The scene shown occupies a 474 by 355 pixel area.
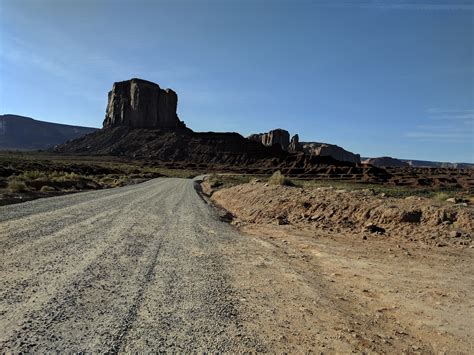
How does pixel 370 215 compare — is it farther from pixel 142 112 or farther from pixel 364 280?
pixel 142 112

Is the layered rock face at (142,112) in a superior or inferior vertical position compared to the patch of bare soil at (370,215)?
superior

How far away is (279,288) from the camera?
22.1 feet

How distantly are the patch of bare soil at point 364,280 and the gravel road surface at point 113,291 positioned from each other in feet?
2.02

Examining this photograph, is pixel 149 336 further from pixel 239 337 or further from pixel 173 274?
pixel 173 274

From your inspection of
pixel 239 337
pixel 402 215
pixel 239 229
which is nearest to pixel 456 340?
pixel 239 337

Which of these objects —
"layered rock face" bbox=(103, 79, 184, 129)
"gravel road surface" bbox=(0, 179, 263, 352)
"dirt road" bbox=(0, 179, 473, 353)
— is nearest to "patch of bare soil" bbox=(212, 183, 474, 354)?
"dirt road" bbox=(0, 179, 473, 353)

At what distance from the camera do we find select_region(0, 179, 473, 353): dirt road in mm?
4574

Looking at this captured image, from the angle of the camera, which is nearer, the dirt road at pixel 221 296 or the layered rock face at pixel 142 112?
the dirt road at pixel 221 296

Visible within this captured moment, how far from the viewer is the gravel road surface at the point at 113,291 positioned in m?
4.41

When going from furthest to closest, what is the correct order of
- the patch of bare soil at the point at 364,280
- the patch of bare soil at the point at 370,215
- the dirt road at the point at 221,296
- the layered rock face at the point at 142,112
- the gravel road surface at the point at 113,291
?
the layered rock face at the point at 142,112 < the patch of bare soil at the point at 370,215 < the patch of bare soil at the point at 364,280 < the dirt road at the point at 221,296 < the gravel road surface at the point at 113,291

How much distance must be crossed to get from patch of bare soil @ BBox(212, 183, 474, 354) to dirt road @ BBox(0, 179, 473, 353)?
1.1 inches

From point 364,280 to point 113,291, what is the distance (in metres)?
4.42

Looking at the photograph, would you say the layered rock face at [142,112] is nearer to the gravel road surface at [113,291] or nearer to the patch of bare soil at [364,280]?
the patch of bare soil at [364,280]

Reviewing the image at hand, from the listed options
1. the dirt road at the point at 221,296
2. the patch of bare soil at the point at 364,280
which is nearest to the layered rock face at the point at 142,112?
the patch of bare soil at the point at 364,280
